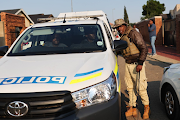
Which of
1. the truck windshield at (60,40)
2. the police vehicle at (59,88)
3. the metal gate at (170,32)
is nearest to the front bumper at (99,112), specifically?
the police vehicle at (59,88)

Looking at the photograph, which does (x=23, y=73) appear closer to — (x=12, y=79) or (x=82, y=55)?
(x=12, y=79)

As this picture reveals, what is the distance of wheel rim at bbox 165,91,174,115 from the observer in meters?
3.51

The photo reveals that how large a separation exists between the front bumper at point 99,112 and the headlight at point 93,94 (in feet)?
0.18

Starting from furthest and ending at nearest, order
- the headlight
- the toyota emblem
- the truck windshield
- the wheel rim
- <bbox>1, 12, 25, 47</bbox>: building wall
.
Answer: <bbox>1, 12, 25, 47</bbox>: building wall → the wheel rim → the truck windshield → the headlight → the toyota emblem

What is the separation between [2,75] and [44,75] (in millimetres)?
521

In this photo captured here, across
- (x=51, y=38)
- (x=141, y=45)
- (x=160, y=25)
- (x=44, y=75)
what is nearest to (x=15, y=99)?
(x=44, y=75)

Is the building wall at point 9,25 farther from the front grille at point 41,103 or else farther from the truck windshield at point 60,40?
the front grille at point 41,103

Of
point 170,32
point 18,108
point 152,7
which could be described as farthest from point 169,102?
point 152,7

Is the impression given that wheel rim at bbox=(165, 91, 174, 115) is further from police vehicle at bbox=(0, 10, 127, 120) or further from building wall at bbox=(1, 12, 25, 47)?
building wall at bbox=(1, 12, 25, 47)

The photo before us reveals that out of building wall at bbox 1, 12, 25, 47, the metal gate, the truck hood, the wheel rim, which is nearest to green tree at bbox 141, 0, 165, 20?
the metal gate

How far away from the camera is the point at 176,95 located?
3.32 metres

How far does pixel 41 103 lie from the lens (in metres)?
2.01

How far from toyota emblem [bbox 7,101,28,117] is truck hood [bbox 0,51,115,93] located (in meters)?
0.13

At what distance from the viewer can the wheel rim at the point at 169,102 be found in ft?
11.5
